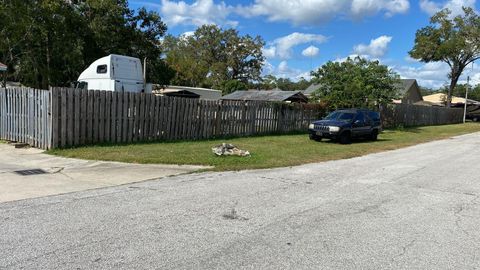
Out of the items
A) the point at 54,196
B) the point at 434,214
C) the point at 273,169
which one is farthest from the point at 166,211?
the point at 273,169

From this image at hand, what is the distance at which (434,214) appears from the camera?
6.97 m

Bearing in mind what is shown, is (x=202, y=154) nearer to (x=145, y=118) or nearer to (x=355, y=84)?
(x=145, y=118)

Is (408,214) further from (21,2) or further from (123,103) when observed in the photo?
(21,2)

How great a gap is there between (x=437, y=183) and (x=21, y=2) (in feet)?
76.8

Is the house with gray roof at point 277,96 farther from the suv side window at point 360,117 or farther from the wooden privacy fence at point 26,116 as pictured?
the wooden privacy fence at point 26,116

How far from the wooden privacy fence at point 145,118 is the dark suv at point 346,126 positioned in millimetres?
3067

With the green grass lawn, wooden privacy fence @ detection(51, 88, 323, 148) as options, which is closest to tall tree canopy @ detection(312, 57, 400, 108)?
wooden privacy fence @ detection(51, 88, 323, 148)

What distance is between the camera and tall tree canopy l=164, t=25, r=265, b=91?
2900 inches

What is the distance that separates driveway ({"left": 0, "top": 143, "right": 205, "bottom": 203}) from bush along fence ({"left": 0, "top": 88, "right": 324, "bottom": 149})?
1.33 meters

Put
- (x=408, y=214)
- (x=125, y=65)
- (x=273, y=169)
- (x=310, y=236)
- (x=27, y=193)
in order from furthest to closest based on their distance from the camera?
1. (x=125, y=65)
2. (x=273, y=169)
3. (x=27, y=193)
4. (x=408, y=214)
5. (x=310, y=236)

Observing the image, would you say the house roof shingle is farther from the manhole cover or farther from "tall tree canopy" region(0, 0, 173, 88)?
the manhole cover

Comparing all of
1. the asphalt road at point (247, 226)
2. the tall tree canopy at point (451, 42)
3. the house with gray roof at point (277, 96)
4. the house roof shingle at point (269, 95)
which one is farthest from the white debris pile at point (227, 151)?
the tall tree canopy at point (451, 42)

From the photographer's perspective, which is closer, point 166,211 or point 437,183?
point 166,211

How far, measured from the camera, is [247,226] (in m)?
5.86
